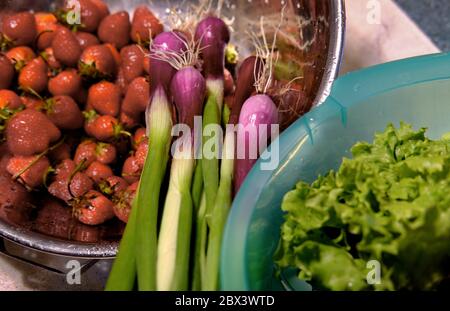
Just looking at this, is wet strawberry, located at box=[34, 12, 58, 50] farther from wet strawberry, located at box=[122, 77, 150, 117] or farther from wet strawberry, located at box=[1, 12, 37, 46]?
wet strawberry, located at box=[122, 77, 150, 117]

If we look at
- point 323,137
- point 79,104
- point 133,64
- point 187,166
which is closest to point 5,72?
point 79,104

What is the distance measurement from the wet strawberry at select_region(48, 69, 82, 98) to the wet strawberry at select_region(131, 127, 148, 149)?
163mm

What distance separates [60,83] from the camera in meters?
1.19

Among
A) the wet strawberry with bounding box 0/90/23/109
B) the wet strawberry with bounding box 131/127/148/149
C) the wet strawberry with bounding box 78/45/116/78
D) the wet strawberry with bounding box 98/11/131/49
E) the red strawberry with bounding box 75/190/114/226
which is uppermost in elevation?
the wet strawberry with bounding box 98/11/131/49

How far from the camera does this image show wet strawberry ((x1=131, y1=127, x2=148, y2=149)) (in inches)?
45.1

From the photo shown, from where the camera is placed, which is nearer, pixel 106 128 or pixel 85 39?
pixel 106 128

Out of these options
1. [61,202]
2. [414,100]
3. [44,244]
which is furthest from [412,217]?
[61,202]

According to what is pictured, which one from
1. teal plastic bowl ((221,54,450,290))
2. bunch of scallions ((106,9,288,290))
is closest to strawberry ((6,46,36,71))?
bunch of scallions ((106,9,288,290))

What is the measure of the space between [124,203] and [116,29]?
459 mm

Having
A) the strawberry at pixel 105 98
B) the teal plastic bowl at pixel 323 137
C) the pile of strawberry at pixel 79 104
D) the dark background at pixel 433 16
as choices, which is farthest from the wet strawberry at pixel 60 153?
the dark background at pixel 433 16

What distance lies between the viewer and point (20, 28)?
1.27 m

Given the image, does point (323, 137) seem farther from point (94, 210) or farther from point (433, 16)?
point (433, 16)

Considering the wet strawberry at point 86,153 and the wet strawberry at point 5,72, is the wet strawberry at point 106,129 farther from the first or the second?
the wet strawberry at point 5,72

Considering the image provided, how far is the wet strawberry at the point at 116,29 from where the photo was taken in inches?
50.9
